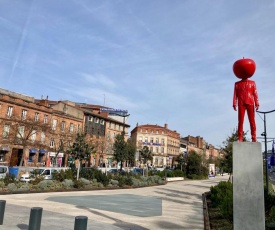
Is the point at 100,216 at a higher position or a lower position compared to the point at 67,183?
lower

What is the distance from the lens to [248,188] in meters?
6.44

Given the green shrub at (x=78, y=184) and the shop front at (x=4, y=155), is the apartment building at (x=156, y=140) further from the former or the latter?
the green shrub at (x=78, y=184)

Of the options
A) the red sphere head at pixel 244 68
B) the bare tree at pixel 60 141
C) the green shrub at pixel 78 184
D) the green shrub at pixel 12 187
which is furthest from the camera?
the bare tree at pixel 60 141

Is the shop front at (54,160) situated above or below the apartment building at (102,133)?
below

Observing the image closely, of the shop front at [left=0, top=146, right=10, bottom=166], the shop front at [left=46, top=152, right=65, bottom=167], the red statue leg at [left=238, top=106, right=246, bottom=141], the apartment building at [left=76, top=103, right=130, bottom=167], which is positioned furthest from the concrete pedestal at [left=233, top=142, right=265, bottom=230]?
the apartment building at [left=76, top=103, right=130, bottom=167]

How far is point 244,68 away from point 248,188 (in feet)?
9.59

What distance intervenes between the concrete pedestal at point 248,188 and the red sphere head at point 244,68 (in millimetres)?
1782

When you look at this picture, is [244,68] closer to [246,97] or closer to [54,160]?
[246,97]

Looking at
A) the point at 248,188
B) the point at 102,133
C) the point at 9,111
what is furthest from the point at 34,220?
the point at 102,133

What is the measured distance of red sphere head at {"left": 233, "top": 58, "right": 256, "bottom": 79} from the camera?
23.0 ft

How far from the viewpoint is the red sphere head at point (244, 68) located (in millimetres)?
6997

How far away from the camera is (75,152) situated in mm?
26016

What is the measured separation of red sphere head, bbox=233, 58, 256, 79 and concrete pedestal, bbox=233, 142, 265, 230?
1782mm

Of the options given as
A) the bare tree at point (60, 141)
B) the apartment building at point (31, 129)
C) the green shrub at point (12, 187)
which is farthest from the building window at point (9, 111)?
the green shrub at point (12, 187)
